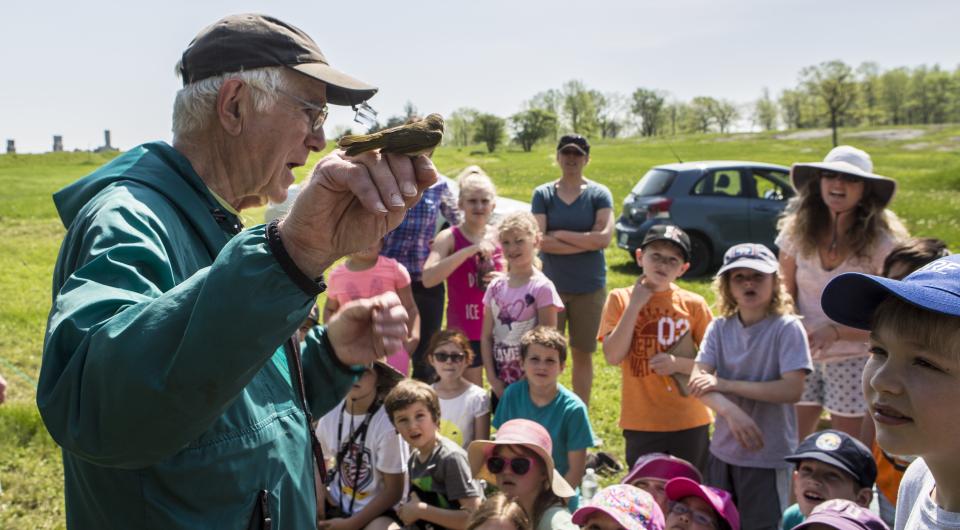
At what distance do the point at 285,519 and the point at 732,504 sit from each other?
2697 mm

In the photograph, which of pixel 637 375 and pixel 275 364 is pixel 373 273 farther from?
pixel 275 364

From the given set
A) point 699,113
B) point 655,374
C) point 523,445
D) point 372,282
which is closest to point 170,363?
point 523,445

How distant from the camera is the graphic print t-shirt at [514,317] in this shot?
497 cm

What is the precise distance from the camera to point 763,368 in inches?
156

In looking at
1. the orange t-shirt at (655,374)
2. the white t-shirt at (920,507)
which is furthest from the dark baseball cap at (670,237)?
Result: the white t-shirt at (920,507)

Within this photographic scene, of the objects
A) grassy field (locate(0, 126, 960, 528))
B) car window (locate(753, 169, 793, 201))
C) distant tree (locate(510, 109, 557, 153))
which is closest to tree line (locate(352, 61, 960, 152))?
distant tree (locate(510, 109, 557, 153))

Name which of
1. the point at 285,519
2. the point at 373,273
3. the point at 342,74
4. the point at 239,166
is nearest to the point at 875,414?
the point at 285,519

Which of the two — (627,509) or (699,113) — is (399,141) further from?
(699,113)

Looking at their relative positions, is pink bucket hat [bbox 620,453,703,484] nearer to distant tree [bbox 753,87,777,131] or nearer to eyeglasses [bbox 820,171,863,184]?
eyeglasses [bbox 820,171,863,184]

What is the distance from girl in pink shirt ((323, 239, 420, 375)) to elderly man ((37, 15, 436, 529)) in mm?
3302

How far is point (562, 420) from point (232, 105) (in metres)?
3.06

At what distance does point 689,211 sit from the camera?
11.5m

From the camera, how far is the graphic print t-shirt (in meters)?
4.97

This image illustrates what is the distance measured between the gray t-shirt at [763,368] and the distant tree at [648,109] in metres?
93.8
